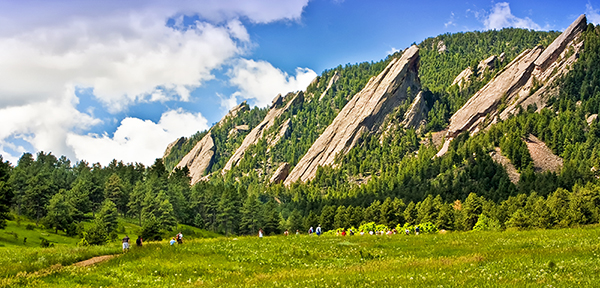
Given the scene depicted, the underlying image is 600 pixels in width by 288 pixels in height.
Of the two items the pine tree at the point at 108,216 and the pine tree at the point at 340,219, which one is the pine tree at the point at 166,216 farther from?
the pine tree at the point at 340,219

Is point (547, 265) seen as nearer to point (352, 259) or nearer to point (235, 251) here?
point (352, 259)

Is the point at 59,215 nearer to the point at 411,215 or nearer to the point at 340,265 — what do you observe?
the point at 411,215

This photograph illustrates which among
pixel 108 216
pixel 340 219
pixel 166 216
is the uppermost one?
pixel 166 216

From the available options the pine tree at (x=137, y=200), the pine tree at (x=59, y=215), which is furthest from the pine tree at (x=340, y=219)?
the pine tree at (x=59, y=215)

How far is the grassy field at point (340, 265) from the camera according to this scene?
18938mm

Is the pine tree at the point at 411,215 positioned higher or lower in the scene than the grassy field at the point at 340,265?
higher

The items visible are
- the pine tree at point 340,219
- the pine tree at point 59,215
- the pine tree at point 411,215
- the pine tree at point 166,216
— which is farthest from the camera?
the pine tree at point 340,219

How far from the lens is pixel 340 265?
92.7 ft

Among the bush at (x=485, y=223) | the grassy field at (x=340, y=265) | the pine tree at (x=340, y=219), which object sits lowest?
the grassy field at (x=340, y=265)

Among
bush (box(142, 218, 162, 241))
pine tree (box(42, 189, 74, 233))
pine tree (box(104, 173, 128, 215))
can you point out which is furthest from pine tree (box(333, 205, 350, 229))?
pine tree (box(42, 189, 74, 233))

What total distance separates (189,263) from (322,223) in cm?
10677

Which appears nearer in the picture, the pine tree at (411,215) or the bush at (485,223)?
the bush at (485,223)

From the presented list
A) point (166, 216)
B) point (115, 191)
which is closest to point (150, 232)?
point (166, 216)

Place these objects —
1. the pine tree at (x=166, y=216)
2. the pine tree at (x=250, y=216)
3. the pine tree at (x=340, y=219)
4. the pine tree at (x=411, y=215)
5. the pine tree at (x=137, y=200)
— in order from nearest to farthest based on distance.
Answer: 1. the pine tree at (x=166, y=216)
2. the pine tree at (x=411, y=215)
3. the pine tree at (x=340, y=219)
4. the pine tree at (x=137, y=200)
5. the pine tree at (x=250, y=216)
